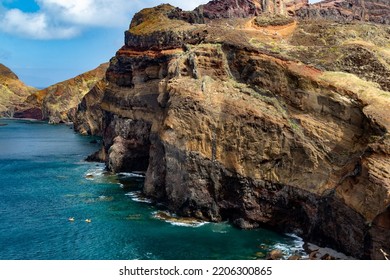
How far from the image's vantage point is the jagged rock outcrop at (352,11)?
92.2 m

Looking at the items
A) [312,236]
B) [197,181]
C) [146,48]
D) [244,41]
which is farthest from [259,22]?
[312,236]

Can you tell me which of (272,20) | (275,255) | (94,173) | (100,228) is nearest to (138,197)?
(100,228)

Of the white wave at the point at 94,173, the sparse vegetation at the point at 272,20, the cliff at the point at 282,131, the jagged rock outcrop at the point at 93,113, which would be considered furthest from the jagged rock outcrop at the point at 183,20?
the jagged rock outcrop at the point at 93,113

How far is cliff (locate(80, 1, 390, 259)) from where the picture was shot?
161 ft

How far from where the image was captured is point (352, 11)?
96.4 m

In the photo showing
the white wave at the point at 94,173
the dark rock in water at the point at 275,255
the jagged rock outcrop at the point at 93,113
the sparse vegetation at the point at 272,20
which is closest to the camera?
the dark rock in water at the point at 275,255

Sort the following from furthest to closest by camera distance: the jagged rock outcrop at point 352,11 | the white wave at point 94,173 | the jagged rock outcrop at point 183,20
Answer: the jagged rock outcrop at point 352,11 < the white wave at point 94,173 < the jagged rock outcrop at point 183,20

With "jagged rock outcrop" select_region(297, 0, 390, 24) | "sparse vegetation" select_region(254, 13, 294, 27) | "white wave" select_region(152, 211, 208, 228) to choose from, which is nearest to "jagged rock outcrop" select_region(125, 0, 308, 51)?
"sparse vegetation" select_region(254, 13, 294, 27)

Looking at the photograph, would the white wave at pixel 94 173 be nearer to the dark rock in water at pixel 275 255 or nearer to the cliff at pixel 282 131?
the cliff at pixel 282 131

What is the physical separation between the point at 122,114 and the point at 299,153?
5445 cm

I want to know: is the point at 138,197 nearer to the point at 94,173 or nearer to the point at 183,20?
the point at 94,173

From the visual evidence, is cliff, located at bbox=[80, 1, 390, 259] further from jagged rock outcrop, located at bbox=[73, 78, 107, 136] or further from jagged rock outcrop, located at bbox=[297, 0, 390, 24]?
jagged rock outcrop, located at bbox=[73, 78, 107, 136]

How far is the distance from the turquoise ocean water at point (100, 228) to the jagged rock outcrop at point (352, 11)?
1948 inches

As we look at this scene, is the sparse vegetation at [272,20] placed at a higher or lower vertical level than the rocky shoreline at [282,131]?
higher
